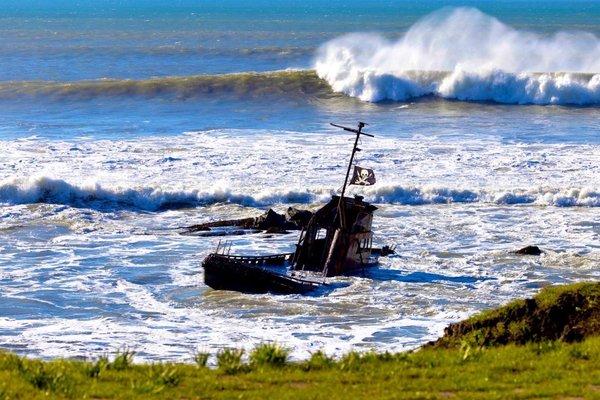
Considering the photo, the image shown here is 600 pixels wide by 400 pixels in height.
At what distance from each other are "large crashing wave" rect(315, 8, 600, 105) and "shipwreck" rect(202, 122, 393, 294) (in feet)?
124

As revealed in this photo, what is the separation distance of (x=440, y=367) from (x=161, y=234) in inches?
795

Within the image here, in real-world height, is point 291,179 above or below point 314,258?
above

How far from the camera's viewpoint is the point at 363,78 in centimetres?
6794

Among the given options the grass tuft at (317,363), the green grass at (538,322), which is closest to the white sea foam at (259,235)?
the green grass at (538,322)

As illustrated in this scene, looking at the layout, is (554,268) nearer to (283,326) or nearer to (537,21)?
(283,326)

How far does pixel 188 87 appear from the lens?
224 feet

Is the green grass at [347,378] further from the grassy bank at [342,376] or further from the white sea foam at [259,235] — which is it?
the white sea foam at [259,235]

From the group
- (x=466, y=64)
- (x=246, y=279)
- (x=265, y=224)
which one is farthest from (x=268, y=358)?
(x=466, y=64)

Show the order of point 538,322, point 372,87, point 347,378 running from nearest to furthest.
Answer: point 347,378 → point 538,322 → point 372,87

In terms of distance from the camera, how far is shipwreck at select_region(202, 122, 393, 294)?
24.5 metres

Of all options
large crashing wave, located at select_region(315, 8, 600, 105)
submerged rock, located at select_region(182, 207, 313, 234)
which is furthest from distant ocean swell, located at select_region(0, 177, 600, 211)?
large crashing wave, located at select_region(315, 8, 600, 105)

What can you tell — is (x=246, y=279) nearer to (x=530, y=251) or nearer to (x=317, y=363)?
(x=530, y=251)

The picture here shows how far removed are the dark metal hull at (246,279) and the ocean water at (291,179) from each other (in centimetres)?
37

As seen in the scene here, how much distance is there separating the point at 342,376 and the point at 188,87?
190ft
